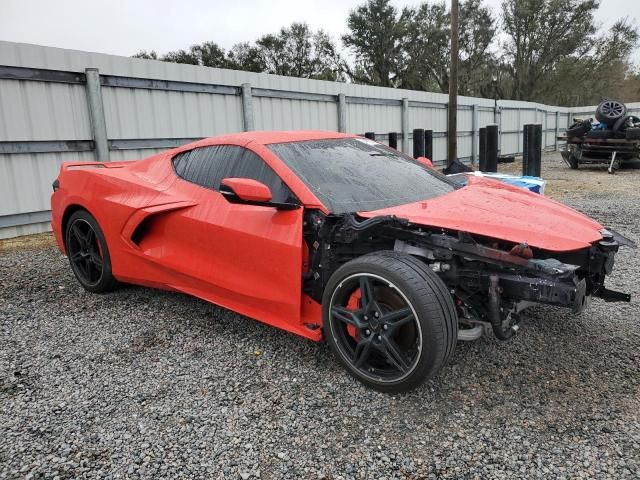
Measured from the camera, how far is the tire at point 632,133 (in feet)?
46.0

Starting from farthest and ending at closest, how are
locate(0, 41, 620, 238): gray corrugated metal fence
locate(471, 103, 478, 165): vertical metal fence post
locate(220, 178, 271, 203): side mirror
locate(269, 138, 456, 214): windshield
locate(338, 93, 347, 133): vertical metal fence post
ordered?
locate(471, 103, 478, 165): vertical metal fence post
locate(338, 93, 347, 133): vertical metal fence post
locate(0, 41, 620, 238): gray corrugated metal fence
locate(269, 138, 456, 214): windshield
locate(220, 178, 271, 203): side mirror

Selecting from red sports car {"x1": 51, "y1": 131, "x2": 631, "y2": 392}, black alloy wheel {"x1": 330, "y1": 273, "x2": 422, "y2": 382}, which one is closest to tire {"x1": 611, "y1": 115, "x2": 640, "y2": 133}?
red sports car {"x1": 51, "y1": 131, "x2": 631, "y2": 392}

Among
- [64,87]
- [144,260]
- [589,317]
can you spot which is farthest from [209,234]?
[64,87]

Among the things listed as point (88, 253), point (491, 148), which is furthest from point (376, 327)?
point (491, 148)

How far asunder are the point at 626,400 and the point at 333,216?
170 cm

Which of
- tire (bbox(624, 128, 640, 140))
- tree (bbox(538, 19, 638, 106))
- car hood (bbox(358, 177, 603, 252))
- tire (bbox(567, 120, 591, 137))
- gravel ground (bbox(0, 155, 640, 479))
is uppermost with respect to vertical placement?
tree (bbox(538, 19, 638, 106))

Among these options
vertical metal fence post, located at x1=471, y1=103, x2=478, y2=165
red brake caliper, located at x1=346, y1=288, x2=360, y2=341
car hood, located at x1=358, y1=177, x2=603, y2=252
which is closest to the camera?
car hood, located at x1=358, y1=177, x2=603, y2=252

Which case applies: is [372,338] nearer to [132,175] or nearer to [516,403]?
[516,403]

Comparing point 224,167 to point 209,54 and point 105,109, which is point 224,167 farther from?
point 209,54

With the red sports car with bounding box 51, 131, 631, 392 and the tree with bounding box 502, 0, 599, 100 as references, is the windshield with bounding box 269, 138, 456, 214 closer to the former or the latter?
the red sports car with bounding box 51, 131, 631, 392

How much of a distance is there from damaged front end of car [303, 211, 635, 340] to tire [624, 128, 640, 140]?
13772 mm

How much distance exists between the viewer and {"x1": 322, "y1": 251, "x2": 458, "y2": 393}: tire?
2.26 meters

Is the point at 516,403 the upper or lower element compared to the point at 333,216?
lower

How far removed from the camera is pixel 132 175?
3926mm
